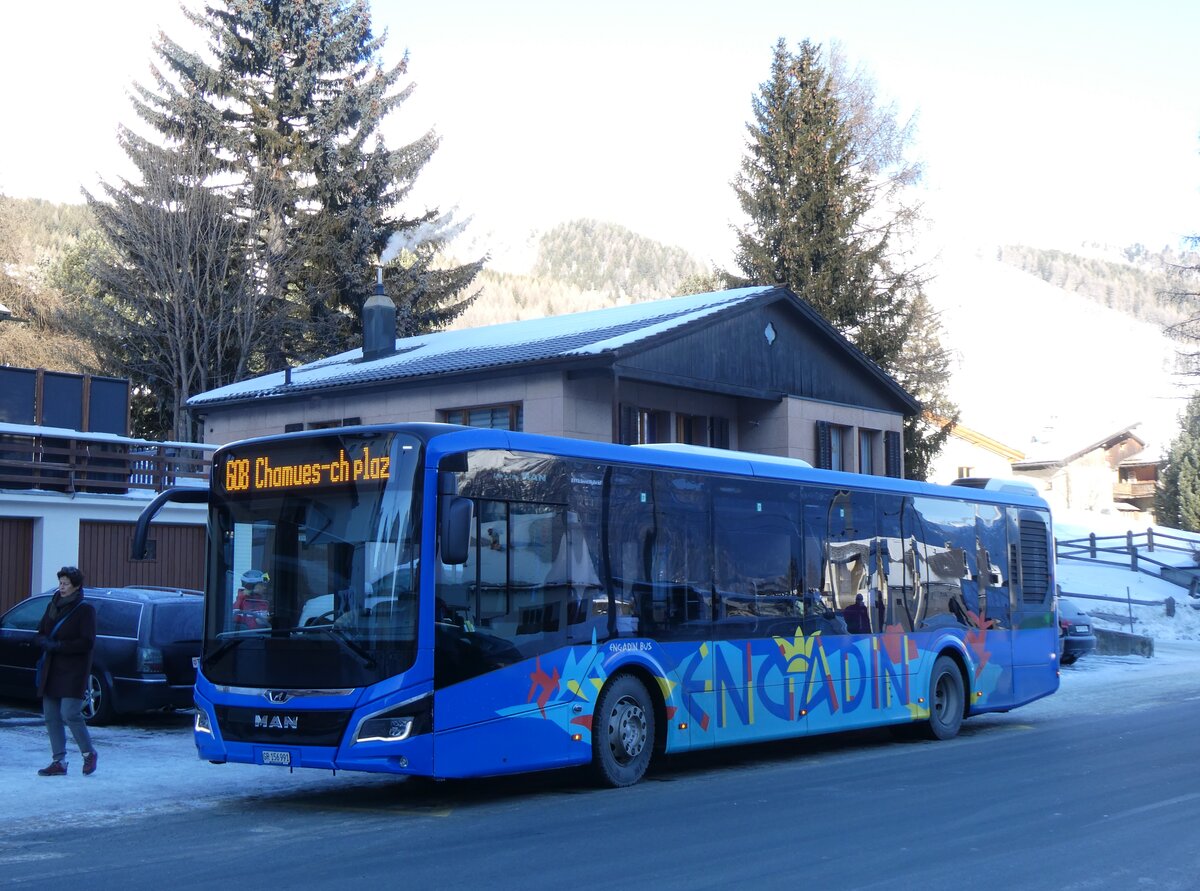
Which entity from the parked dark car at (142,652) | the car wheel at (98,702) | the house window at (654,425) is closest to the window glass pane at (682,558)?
the parked dark car at (142,652)

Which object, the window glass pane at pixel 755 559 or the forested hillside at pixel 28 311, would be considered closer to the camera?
the window glass pane at pixel 755 559

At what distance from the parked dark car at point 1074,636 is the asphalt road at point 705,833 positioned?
1249cm

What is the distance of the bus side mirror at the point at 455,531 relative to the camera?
9.62 m

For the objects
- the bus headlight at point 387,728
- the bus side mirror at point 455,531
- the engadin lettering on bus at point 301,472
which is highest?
the engadin lettering on bus at point 301,472

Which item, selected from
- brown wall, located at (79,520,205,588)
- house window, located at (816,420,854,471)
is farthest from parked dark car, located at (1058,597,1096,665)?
brown wall, located at (79,520,205,588)

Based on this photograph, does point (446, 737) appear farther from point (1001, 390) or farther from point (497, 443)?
point (1001, 390)

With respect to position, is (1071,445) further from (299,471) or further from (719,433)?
(299,471)

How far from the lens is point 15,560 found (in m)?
21.5

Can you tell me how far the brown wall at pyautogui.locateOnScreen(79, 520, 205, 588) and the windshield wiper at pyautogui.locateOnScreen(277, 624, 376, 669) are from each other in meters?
12.8

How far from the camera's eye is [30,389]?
2673cm

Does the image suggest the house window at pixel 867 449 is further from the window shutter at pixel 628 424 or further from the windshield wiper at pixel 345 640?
the windshield wiper at pixel 345 640

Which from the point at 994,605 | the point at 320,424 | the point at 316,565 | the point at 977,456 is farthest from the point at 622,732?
the point at 977,456

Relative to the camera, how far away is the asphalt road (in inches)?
305

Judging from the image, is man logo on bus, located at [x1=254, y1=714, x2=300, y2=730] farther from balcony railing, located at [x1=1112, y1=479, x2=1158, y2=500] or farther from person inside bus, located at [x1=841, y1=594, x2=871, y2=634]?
balcony railing, located at [x1=1112, y1=479, x2=1158, y2=500]
